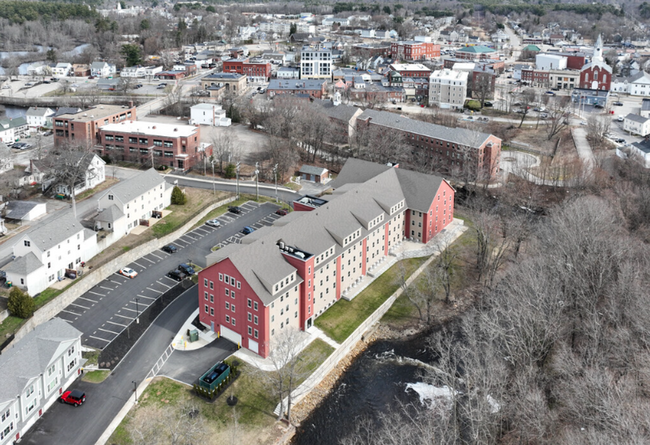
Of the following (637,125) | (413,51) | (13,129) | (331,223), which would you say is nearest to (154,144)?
(13,129)

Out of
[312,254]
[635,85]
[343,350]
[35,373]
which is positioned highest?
[635,85]

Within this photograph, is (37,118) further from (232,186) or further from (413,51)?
(413,51)

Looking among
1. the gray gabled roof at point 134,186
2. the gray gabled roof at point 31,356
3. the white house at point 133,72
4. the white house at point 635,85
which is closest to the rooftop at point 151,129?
the gray gabled roof at point 134,186

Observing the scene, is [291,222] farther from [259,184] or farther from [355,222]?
[259,184]

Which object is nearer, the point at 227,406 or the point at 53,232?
the point at 227,406

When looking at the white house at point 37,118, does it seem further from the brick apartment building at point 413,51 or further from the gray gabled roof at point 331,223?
the brick apartment building at point 413,51

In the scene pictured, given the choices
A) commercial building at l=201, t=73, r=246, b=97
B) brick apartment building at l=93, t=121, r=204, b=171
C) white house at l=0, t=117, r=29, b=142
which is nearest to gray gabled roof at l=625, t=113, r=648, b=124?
brick apartment building at l=93, t=121, r=204, b=171

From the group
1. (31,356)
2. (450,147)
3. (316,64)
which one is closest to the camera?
(31,356)
